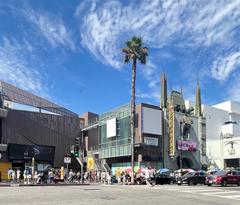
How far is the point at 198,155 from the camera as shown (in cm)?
6725

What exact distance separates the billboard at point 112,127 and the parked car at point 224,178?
27.2 meters

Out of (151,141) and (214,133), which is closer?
(151,141)

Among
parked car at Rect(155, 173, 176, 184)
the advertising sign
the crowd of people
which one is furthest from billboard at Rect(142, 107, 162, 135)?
parked car at Rect(155, 173, 176, 184)

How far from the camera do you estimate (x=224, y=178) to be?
36938 mm

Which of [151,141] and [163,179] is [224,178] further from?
[151,141]

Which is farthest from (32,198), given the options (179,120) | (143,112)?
(179,120)

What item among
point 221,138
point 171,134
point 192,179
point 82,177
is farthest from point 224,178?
point 221,138

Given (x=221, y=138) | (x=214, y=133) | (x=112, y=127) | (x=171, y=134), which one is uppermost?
(x=214, y=133)

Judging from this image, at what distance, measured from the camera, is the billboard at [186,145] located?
63.8m

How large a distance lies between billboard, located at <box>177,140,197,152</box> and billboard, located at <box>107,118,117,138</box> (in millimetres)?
9165

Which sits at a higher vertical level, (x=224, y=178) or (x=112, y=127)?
(x=112, y=127)

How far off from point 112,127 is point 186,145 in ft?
35.9

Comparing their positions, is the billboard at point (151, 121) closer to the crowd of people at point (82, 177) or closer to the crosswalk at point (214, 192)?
the crowd of people at point (82, 177)

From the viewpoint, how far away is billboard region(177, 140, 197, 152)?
209 feet
